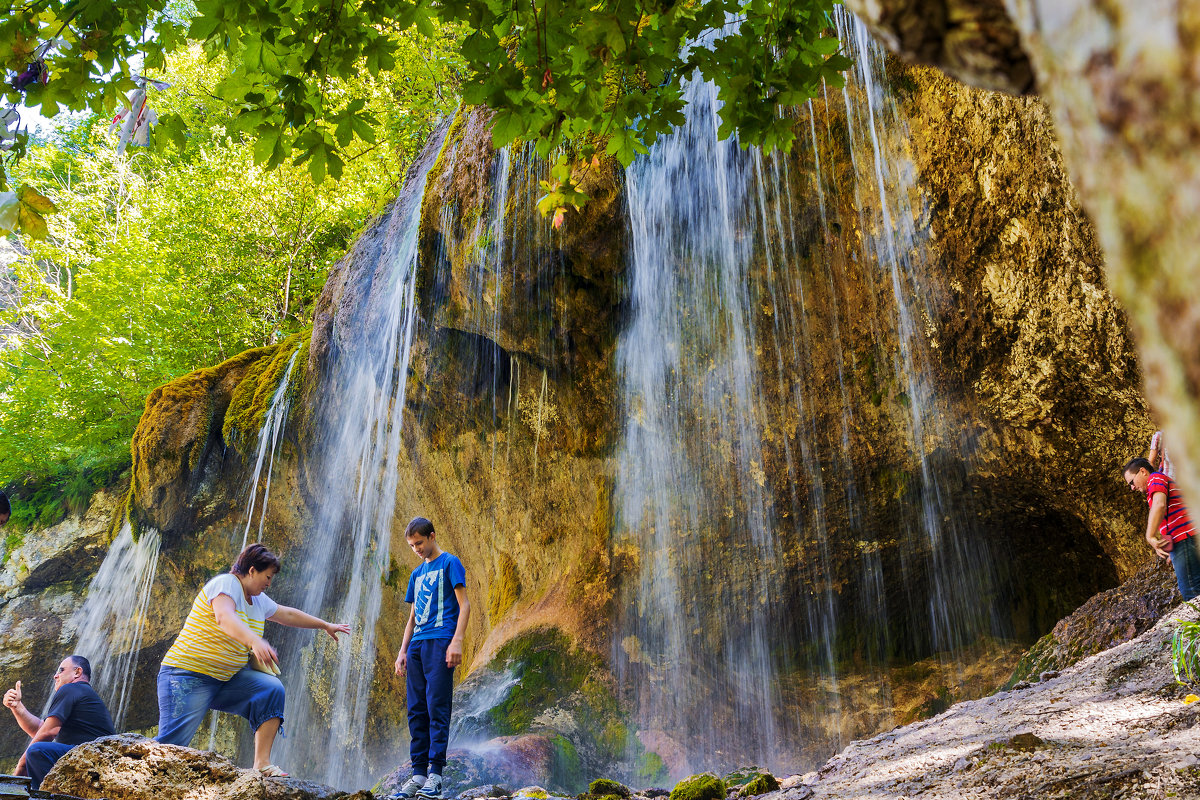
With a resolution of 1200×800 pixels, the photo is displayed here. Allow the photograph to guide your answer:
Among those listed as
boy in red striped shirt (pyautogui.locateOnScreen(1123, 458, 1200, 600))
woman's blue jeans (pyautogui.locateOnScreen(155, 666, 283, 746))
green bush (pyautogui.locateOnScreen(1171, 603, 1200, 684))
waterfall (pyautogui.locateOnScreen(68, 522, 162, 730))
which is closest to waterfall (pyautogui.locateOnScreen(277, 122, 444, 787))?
waterfall (pyautogui.locateOnScreen(68, 522, 162, 730))

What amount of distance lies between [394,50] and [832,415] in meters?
5.51

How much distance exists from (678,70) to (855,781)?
11.0ft

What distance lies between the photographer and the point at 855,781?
352 centimetres

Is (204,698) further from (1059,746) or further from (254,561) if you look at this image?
(1059,746)

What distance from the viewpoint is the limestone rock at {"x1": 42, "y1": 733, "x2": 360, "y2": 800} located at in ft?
12.6

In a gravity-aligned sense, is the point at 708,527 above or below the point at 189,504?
below

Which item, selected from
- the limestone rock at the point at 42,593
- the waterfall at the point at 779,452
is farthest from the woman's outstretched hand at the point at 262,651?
the limestone rock at the point at 42,593

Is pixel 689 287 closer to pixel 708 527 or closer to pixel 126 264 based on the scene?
pixel 708 527

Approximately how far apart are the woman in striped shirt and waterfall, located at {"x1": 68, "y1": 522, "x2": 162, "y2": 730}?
33.5 feet

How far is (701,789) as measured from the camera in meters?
4.29

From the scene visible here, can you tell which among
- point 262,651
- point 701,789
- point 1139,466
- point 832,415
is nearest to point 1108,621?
point 1139,466

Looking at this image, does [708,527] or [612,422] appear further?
[612,422]

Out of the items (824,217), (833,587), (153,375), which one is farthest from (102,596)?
(824,217)

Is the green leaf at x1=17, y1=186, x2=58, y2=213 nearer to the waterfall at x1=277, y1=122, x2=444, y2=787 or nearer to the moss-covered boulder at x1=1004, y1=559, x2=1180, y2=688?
the moss-covered boulder at x1=1004, y1=559, x2=1180, y2=688
